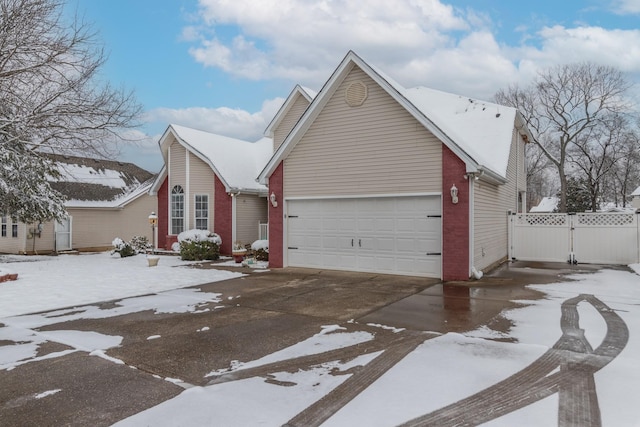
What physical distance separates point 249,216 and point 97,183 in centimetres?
1153

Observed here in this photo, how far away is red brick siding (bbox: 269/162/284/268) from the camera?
43.8 ft

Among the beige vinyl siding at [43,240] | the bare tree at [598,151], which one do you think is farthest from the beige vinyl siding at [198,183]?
the bare tree at [598,151]


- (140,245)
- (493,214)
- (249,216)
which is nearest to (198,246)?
(249,216)

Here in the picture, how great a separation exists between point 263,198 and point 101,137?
23.2 feet

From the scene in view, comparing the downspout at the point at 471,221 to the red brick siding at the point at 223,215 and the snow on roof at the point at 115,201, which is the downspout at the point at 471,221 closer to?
the red brick siding at the point at 223,215

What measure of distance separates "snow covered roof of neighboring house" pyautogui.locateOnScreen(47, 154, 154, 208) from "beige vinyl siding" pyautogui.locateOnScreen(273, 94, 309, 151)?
9.76 meters

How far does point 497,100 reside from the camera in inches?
1506

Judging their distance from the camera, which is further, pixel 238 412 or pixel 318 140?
pixel 318 140

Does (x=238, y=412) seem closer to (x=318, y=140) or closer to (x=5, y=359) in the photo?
(x=5, y=359)

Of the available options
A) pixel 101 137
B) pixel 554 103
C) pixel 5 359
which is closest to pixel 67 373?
pixel 5 359

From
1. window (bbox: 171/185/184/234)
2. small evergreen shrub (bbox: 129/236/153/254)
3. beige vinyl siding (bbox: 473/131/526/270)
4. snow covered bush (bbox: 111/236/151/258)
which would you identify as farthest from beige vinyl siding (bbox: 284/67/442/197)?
small evergreen shrub (bbox: 129/236/153/254)

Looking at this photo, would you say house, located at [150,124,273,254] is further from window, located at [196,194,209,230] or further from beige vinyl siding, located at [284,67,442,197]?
beige vinyl siding, located at [284,67,442,197]

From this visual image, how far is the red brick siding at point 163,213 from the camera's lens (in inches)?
758

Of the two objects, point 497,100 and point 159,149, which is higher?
point 497,100
